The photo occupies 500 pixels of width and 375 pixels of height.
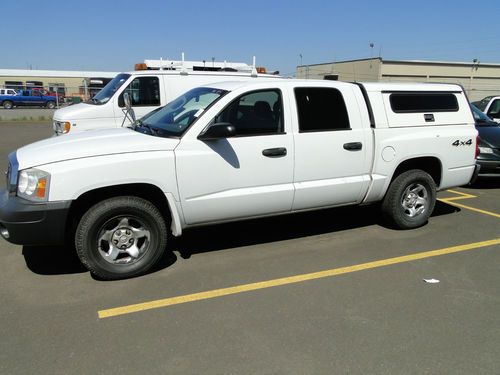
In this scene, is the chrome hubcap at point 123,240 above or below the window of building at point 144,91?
below

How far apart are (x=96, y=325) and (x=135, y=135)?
6.27 feet

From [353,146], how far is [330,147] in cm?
32

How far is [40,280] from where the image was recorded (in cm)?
414

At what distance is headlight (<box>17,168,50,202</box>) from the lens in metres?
3.73

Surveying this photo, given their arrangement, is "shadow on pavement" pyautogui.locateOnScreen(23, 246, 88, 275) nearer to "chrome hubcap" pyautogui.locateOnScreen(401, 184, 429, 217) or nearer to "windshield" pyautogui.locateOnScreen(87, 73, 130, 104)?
"chrome hubcap" pyautogui.locateOnScreen(401, 184, 429, 217)

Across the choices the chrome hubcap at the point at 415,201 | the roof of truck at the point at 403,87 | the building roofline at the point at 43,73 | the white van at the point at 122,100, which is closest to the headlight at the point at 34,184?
the roof of truck at the point at 403,87

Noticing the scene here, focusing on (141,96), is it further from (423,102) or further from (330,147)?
(423,102)

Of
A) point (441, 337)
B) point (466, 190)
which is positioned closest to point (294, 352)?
point (441, 337)

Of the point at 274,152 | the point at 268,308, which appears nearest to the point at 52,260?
the point at 268,308

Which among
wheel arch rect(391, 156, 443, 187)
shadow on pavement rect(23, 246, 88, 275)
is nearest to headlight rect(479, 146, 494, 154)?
wheel arch rect(391, 156, 443, 187)

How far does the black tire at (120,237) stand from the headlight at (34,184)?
401mm

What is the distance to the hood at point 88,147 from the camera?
152 inches

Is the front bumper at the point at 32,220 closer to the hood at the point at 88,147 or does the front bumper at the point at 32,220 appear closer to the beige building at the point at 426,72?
the hood at the point at 88,147

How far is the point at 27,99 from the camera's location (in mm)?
36344
